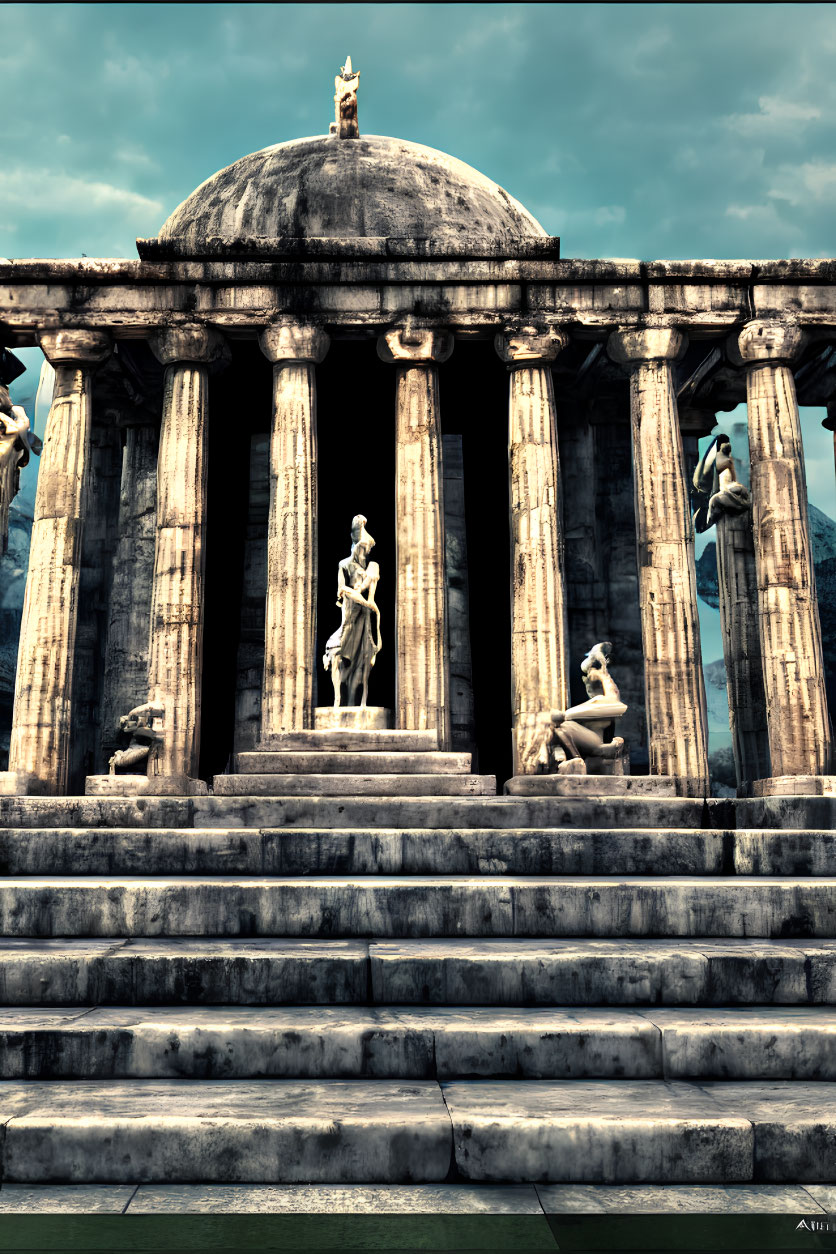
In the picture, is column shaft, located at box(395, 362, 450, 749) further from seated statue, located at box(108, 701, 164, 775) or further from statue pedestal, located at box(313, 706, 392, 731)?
seated statue, located at box(108, 701, 164, 775)

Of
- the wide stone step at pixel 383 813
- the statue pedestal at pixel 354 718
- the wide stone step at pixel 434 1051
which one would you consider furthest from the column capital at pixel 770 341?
the wide stone step at pixel 434 1051

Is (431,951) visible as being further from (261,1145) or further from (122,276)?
(122,276)

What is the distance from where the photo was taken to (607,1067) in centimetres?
763

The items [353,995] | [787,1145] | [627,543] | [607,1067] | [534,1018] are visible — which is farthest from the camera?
[627,543]

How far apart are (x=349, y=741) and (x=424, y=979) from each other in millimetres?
10128

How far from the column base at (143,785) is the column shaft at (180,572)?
0.87 ft

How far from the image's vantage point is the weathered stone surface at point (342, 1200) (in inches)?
225

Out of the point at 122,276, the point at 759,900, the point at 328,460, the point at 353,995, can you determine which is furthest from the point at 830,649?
the point at 353,995

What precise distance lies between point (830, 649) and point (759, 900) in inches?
1732

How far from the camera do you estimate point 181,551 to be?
21.8 m

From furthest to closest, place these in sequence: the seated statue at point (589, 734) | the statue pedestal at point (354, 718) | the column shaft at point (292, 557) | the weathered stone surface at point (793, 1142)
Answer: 1. the column shaft at point (292, 557)
2. the statue pedestal at point (354, 718)
3. the seated statue at point (589, 734)
4. the weathered stone surface at point (793, 1142)

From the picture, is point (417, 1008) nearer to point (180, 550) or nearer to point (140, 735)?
point (140, 735)

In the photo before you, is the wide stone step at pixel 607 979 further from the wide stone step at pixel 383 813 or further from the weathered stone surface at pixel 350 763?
the weathered stone surface at pixel 350 763

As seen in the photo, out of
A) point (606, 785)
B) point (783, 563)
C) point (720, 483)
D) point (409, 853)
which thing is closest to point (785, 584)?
point (783, 563)
